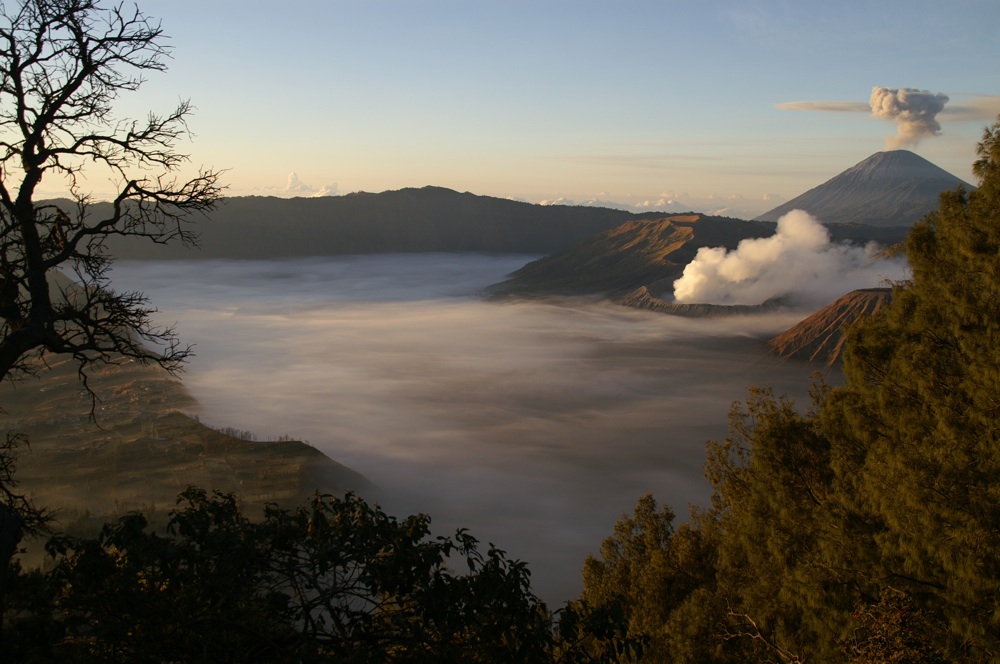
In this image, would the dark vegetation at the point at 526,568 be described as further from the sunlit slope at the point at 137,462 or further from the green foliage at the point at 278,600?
the sunlit slope at the point at 137,462

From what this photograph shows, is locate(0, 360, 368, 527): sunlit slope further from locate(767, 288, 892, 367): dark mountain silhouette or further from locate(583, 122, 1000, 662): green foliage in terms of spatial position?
locate(767, 288, 892, 367): dark mountain silhouette

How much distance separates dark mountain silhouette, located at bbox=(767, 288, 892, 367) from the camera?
131 m

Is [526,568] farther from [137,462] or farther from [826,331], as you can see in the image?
[826,331]

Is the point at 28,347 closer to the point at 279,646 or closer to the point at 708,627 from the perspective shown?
the point at 279,646

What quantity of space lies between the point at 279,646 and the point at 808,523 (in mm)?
10860

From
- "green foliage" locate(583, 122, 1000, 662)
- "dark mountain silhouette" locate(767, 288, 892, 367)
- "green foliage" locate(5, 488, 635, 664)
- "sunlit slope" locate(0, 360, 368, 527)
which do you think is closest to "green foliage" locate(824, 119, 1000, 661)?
"green foliage" locate(583, 122, 1000, 662)

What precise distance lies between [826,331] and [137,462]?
116 metres

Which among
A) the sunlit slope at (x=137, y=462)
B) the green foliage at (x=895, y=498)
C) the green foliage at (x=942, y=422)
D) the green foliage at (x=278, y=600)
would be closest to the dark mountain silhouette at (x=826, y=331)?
the sunlit slope at (x=137, y=462)

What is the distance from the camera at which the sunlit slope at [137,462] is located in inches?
2064

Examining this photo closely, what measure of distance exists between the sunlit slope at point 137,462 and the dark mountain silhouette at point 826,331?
94005 mm

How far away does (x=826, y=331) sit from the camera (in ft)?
452

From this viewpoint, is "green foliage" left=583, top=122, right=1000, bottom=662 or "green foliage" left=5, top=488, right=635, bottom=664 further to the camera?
"green foliage" left=583, top=122, right=1000, bottom=662

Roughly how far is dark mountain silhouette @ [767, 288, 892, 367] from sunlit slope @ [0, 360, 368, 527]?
94005 mm

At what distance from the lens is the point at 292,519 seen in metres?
6.75
